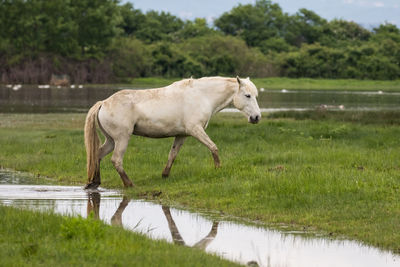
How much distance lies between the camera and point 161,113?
13219 millimetres

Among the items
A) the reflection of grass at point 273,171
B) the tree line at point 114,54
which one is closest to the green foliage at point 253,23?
the tree line at point 114,54

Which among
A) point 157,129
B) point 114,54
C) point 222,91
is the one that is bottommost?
point 157,129

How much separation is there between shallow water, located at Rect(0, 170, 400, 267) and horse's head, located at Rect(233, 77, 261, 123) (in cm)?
282

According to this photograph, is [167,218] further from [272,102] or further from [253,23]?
[253,23]

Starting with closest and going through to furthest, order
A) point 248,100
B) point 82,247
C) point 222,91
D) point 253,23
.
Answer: point 82,247 < point 248,100 < point 222,91 < point 253,23

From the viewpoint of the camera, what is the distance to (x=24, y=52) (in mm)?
89812

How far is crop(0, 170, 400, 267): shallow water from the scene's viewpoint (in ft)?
26.2

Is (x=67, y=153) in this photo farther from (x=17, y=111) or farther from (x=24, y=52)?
(x=24, y=52)

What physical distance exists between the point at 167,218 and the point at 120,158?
117 inches

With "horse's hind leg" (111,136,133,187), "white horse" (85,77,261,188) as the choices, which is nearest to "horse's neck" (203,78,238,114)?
"white horse" (85,77,261,188)

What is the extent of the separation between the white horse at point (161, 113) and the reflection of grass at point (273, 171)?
0.71 metres

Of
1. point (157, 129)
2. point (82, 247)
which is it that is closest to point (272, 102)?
point (157, 129)

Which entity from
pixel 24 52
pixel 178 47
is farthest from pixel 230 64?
pixel 24 52

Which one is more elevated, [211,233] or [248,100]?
[248,100]
